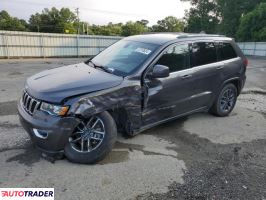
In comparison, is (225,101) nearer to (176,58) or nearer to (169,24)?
(176,58)

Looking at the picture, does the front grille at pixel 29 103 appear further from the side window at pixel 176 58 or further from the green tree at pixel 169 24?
the green tree at pixel 169 24

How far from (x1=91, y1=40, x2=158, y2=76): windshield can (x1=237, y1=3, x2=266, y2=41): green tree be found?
117 ft

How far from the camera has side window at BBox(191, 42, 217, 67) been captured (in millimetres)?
4836

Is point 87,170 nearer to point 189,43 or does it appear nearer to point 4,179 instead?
point 4,179

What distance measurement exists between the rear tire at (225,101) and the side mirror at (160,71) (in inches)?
79.8

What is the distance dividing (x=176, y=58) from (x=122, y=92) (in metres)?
1.38

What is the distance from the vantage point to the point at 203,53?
5059mm

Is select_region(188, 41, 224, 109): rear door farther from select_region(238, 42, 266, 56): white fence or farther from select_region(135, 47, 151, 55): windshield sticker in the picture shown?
select_region(238, 42, 266, 56): white fence

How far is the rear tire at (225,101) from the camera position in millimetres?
5593

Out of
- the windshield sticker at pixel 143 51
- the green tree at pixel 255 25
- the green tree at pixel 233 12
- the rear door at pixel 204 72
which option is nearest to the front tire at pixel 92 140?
the windshield sticker at pixel 143 51

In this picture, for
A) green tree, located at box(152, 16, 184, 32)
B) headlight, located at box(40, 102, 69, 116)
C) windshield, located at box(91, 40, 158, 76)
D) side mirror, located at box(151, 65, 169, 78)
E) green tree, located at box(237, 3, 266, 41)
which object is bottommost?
headlight, located at box(40, 102, 69, 116)

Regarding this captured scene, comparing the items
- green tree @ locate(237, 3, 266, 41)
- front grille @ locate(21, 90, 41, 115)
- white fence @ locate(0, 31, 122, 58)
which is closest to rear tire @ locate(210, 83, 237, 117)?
front grille @ locate(21, 90, 41, 115)

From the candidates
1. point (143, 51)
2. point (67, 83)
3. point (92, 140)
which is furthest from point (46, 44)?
point (92, 140)

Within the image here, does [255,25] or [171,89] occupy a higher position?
[255,25]
